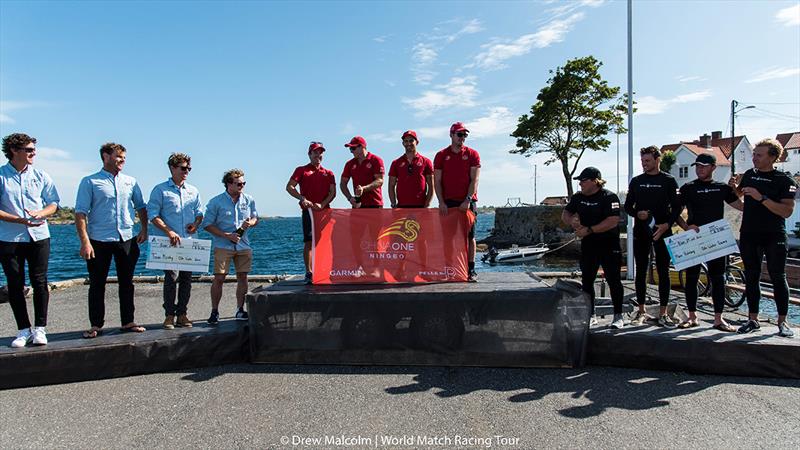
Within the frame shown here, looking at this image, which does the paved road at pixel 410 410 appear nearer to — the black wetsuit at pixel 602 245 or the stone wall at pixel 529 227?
the black wetsuit at pixel 602 245

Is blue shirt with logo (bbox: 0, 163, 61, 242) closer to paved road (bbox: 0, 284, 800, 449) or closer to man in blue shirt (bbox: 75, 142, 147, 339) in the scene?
man in blue shirt (bbox: 75, 142, 147, 339)

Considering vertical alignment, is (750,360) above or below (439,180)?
below

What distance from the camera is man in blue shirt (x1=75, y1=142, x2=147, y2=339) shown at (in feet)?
16.2

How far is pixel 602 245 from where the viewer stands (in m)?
5.23

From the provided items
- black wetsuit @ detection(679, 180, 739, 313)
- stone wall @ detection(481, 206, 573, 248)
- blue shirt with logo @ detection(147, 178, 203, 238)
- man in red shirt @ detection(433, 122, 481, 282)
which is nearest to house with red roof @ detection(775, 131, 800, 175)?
stone wall @ detection(481, 206, 573, 248)

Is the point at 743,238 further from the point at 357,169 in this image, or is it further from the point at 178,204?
the point at 178,204

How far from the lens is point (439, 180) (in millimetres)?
6020

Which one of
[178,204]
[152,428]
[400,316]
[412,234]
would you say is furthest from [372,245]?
[152,428]

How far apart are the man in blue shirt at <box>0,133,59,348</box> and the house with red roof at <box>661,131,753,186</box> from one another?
6568 centimetres

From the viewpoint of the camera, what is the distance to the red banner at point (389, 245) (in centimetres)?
581

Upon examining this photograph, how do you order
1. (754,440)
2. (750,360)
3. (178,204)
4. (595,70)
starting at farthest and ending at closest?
1. (595,70)
2. (178,204)
3. (750,360)
4. (754,440)

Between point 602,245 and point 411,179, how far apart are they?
264 centimetres

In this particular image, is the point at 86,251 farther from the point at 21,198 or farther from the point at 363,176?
the point at 363,176

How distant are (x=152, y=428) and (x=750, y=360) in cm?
567
